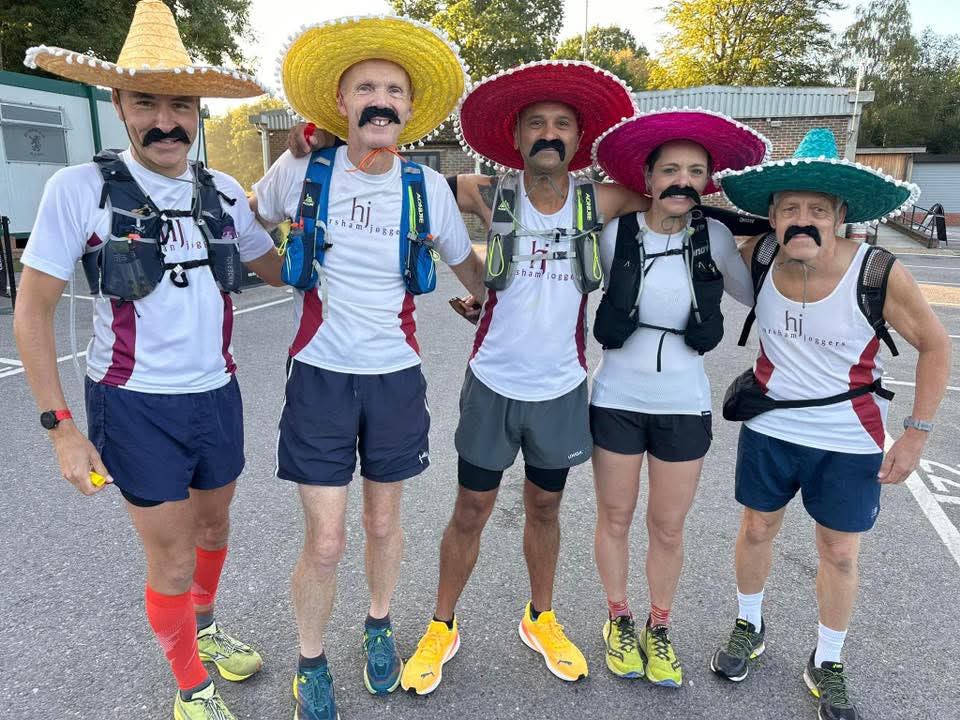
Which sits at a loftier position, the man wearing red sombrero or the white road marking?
the man wearing red sombrero

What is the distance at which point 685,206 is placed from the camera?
7.72 feet

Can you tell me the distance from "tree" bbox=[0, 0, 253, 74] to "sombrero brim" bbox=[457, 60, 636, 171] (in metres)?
16.0

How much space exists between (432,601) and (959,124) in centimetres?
5025

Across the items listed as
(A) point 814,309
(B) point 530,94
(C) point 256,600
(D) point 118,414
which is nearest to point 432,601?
(C) point 256,600

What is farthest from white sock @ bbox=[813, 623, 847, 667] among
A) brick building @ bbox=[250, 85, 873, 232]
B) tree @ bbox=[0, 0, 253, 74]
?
tree @ bbox=[0, 0, 253, 74]

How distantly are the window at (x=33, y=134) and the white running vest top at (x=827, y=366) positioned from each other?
13.2 m

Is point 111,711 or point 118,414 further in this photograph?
point 111,711

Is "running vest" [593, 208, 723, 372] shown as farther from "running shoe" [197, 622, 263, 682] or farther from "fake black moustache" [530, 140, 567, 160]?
"running shoe" [197, 622, 263, 682]

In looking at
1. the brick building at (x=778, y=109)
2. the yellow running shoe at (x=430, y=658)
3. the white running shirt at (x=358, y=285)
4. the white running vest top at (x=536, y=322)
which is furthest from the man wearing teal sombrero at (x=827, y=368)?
the brick building at (x=778, y=109)

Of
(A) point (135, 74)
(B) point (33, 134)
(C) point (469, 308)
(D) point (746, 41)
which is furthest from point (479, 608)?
(D) point (746, 41)

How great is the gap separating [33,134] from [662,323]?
523 inches

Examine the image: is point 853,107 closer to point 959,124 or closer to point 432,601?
point 432,601

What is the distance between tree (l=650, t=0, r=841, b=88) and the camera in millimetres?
32625

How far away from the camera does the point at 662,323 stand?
7.93 ft
